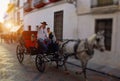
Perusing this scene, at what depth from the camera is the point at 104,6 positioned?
12.5 metres

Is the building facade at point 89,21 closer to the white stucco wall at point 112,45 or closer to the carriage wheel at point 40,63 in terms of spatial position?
the white stucco wall at point 112,45

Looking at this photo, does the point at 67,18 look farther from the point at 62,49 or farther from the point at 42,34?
the point at 62,49

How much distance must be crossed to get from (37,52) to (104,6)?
13.2 feet

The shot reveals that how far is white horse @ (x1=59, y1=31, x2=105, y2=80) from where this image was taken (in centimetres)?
826

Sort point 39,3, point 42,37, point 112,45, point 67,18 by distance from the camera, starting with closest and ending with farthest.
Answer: point 42,37 → point 112,45 → point 67,18 → point 39,3

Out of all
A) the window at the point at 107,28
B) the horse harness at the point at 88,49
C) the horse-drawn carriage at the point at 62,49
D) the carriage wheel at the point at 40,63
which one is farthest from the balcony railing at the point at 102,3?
the carriage wheel at the point at 40,63

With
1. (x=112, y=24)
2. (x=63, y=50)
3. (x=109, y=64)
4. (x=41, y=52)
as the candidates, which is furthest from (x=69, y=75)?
(x=112, y=24)

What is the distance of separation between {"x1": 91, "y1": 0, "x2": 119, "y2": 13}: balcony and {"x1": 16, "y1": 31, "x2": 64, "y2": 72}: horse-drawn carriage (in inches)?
127

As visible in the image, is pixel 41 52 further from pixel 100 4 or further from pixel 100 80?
pixel 100 4

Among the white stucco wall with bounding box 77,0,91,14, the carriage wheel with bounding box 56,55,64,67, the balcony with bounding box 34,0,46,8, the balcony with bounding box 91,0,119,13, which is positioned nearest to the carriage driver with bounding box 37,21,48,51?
the carriage wheel with bounding box 56,55,64,67

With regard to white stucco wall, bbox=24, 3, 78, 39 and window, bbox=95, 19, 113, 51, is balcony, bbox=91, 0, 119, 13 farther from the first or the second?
white stucco wall, bbox=24, 3, 78, 39

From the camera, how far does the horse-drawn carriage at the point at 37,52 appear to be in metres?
10.5

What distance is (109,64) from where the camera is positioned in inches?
474

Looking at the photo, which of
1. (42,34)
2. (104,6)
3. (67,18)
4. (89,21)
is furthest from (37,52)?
(67,18)
